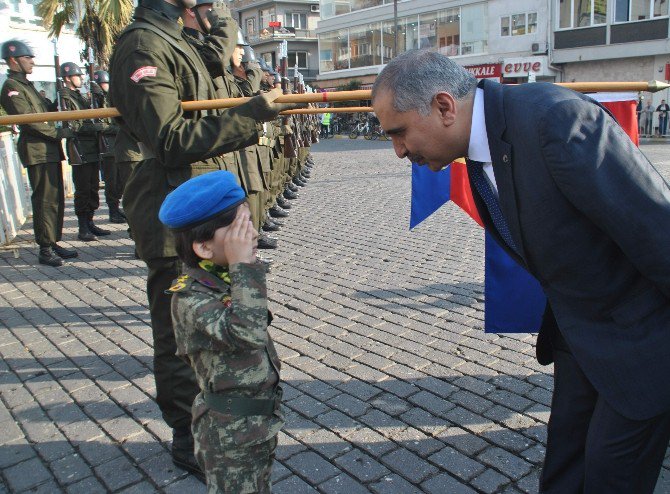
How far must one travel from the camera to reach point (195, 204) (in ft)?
6.63

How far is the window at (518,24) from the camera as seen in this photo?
117 ft

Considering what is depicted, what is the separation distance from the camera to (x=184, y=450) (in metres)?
2.96

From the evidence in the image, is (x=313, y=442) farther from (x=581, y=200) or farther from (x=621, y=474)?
(x=581, y=200)

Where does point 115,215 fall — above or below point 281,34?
below

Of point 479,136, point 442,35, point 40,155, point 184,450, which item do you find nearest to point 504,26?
point 442,35

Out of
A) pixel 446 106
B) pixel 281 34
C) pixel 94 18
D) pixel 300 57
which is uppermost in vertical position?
pixel 281 34

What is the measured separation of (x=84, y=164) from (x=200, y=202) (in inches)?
282

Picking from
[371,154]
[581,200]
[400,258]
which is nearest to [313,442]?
[581,200]

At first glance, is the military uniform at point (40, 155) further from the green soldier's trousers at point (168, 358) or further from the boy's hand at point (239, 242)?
the boy's hand at point (239, 242)

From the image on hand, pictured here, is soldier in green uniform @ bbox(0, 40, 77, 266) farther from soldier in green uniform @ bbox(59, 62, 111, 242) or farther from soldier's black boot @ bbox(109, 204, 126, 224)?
soldier's black boot @ bbox(109, 204, 126, 224)

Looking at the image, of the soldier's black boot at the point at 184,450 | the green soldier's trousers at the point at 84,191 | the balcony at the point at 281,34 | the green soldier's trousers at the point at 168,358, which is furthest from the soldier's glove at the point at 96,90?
the balcony at the point at 281,34

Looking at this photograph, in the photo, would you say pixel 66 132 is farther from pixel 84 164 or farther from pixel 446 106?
pixel 446 106

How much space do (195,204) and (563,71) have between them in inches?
1455

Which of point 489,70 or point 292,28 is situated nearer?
point 489,70
